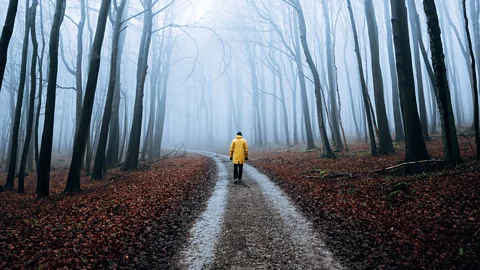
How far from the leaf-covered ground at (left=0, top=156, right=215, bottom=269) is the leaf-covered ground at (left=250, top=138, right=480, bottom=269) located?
3205mm

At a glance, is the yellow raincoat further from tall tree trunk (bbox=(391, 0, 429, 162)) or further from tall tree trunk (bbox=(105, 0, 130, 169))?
tall tree trunk (bbox=(105, 0, 130, 169))

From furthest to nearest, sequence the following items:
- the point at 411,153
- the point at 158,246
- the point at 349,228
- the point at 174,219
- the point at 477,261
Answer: the point at 411,153 → the point at 174,219 → the point at 349,228 → the point at 158,246 → the point at 477,261

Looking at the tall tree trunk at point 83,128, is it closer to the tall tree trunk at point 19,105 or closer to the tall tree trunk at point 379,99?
the tall tree trunk at point 19,105

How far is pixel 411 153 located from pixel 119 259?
29.6 ft

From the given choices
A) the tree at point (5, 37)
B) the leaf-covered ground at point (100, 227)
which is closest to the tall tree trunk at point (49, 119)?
the leaf-covered ground at point (100, 227)

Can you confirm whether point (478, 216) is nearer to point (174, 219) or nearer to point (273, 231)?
point (273, 231)

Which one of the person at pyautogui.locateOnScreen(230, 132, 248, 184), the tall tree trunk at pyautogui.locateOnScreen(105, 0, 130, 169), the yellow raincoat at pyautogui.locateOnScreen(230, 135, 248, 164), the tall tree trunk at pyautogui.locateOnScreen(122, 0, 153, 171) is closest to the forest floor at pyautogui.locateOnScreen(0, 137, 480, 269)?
the person at pyautogui.locateOnScreen(230, 132, 248, 184)

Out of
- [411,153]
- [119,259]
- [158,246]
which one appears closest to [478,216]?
[411,153]

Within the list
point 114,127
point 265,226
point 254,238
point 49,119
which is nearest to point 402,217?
point 265,226

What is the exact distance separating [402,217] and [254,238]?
124 inches

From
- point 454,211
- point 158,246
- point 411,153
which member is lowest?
point 158,246

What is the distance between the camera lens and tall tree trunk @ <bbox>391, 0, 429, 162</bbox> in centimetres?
854

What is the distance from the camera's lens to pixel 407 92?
345 inches

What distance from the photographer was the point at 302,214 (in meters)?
6.47
